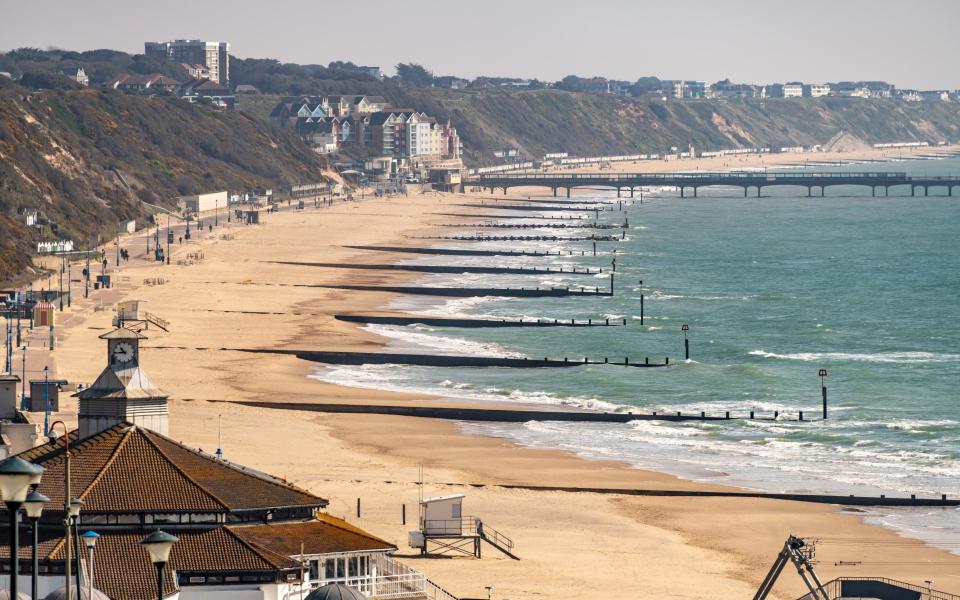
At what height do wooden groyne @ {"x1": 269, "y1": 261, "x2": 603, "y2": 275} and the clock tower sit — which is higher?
the clock tower

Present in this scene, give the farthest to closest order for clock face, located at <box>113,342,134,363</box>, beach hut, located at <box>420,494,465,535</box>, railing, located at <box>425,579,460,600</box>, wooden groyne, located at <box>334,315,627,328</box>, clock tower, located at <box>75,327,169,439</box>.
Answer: wooden groyne, located at <box>334,315,627,328</box> → beach hut, located at <box>420,494,465,535</box> → railing, located at <box>425,579,460,600</box> → clock face, located at <box>113,342,134,363</box> → clock tower, located at <box>75,327,169,439</box>

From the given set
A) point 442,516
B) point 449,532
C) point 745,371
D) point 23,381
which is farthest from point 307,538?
point 745,371

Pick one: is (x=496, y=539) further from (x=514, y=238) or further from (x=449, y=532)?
(x=514, y=238)

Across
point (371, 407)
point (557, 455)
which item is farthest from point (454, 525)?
point (371, 407)

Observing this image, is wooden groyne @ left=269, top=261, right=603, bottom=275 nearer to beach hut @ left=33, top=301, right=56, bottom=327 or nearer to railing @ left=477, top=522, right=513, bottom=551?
beach hut @ left=33, top=301, right=56, bottom=327

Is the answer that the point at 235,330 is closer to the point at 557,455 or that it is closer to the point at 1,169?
the point at 557,455

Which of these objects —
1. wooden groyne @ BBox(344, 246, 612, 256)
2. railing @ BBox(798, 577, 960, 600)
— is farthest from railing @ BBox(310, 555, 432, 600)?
wooden groyne @ BBox(344, 246, 612, 256)
